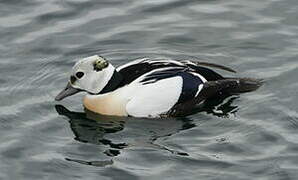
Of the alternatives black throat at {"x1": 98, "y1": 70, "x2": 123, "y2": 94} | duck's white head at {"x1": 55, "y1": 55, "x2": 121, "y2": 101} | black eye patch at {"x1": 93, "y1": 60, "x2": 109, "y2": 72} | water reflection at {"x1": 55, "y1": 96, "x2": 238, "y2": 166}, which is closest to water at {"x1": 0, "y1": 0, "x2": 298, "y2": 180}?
water reflection at {"x1": 55, "y1": 96, "x2": 238, "y2": 166}

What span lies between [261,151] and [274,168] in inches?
18.7

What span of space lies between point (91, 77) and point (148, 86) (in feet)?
2.66

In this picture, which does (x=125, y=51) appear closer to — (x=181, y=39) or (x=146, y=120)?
(x=181, y=39)

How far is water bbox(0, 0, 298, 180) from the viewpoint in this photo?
1327 cm

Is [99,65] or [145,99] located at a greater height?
[99,65]

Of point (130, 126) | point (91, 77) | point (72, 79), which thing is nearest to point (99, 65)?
point (91, 77)

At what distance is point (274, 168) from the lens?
12.9 metres

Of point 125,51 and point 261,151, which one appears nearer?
point 261,151

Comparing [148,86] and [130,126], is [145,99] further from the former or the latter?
[130,126]

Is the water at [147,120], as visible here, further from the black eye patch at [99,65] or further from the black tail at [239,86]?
the black eye patch at [99,65]

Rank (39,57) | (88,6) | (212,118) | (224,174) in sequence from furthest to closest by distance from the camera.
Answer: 1. (88,6)
2. (39,57)
3. (212,118)
4. (224,174)

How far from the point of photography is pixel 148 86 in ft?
47.4

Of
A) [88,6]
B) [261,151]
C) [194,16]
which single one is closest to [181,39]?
[194,16]

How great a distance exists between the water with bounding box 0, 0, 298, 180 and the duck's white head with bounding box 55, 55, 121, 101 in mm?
308
